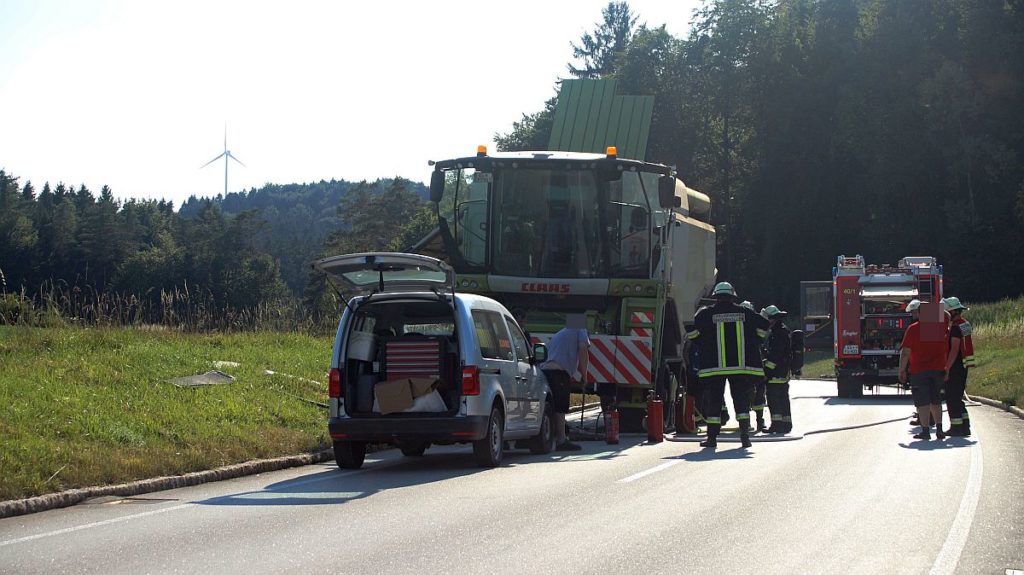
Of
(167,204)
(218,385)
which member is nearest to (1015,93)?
(218,385)

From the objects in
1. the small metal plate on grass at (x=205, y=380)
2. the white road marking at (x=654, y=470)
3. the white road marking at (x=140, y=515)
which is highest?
the small metal plate on grass at (x=205, y=380)

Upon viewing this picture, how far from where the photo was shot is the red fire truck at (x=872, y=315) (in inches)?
1244

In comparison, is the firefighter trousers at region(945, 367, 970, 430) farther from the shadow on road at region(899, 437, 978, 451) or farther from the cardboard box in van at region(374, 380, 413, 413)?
the cardboard box in van at region(374, 380, 413, 413)

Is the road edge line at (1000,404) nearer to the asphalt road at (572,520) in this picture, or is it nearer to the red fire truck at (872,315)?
the red fire truck at (872,315)

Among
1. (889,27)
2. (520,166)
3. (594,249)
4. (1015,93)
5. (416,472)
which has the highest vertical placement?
(889,27)

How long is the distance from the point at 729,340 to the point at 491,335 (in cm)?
323

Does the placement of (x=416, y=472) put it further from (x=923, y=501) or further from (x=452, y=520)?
(x=923, y=501)

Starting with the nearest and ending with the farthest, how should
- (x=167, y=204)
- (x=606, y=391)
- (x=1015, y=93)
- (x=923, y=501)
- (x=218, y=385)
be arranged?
(x=923, y=501) → (x=218, y=385) → (x=606, y=391) → (x=1015, y=93) → (x=167, y=204)

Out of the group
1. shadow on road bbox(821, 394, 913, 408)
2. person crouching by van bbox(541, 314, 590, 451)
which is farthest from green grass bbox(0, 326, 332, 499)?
shadow on road bbox(821, 394, 913, 408)

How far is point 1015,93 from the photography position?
59.9 meters

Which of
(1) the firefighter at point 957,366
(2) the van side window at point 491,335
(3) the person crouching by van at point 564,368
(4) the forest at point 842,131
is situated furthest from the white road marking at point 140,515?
(4) the forest at point 842,131

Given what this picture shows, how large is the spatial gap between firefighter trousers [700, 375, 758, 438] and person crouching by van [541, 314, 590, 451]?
1780 mm

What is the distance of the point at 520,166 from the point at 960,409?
745 cm

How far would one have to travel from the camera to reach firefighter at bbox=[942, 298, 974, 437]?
57.6ft
